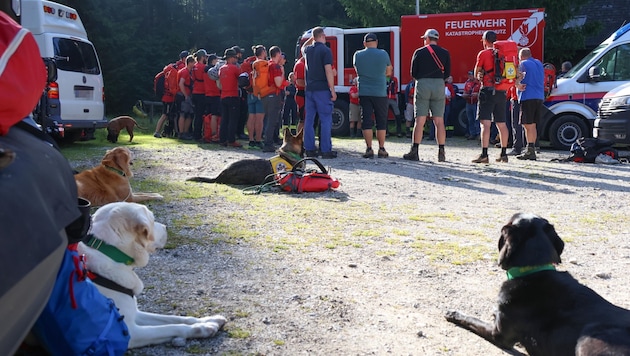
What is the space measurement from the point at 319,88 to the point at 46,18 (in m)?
6.37

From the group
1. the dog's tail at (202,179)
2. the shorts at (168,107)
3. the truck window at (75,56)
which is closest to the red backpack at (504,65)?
the dog's tail at (202,179)

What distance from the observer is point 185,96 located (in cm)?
1738

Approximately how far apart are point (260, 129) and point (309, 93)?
2.79m

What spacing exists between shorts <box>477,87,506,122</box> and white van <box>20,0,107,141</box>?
340 inches

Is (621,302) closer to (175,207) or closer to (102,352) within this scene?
(102,352)

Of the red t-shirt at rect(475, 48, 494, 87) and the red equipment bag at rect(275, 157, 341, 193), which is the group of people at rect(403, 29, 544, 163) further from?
the red equipment bag at rect(275, 157, 341, 193)

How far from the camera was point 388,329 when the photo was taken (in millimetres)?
3768

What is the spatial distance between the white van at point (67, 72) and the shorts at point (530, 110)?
9.46m

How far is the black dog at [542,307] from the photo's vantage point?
9.57 feet

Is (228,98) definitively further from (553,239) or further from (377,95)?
(553,239)

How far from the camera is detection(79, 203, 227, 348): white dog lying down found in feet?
10.5

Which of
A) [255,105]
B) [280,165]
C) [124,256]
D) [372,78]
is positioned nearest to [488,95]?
[372,78]

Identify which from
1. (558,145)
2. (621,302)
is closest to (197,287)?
(621,302)

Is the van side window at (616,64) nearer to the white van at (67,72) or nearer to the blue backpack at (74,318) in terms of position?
the white van at (67,72)
